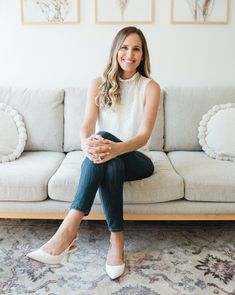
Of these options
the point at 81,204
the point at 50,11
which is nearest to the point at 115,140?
the point at 81,204

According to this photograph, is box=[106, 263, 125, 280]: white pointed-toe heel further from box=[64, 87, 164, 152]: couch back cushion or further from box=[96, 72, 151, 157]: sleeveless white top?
box=[64, 87, 164, 152]: couch back cushion

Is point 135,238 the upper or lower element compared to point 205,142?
lower

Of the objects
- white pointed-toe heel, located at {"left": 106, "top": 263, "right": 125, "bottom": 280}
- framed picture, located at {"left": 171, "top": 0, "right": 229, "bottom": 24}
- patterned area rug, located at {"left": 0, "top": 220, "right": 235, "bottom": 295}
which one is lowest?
patterned area rug, located at {"left": 0, "top": 220, "right": 235, "bottom": 295}

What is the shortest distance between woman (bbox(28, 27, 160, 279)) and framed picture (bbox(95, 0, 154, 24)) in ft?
2.17

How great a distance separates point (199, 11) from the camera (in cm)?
262

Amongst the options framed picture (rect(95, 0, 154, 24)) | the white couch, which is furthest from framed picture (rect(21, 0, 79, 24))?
the white couch

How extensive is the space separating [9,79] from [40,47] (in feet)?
1.13

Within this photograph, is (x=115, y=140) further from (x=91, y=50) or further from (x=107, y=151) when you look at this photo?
(x=91, y=50)

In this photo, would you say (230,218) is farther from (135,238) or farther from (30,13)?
(30,13)

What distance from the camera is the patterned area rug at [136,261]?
1676 mm

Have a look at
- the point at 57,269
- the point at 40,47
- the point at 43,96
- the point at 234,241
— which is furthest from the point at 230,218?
the point at 40,47

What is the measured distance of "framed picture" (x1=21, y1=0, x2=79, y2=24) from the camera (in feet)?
8.59

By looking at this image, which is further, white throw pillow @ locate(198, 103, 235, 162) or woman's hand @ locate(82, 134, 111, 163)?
white throw pillow @ locate(198, 103, 235, 162)

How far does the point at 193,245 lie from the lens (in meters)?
2.05
